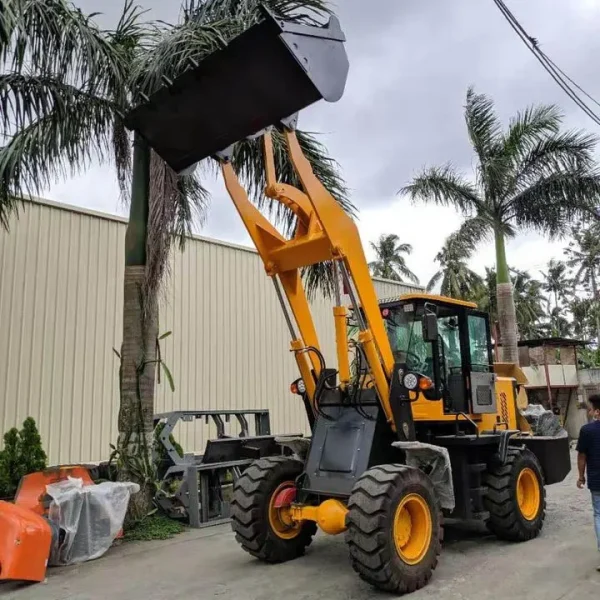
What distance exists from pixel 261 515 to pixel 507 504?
8.83 feet

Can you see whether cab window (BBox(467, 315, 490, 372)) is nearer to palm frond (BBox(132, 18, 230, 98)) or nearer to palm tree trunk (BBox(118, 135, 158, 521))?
palm tree trunk (BBox(118, 135, 158, 521))

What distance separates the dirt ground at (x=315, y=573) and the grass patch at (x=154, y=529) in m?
0.24

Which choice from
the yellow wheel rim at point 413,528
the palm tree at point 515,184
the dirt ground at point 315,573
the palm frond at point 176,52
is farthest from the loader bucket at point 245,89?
the palm tree at point 515,184

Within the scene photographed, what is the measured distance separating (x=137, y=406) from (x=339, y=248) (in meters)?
4.03

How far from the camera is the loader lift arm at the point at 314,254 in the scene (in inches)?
222

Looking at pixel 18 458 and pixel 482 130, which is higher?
pixel 482 130

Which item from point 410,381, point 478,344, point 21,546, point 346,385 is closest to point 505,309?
point 478,344

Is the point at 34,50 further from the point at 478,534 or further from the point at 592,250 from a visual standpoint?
the point at 592,250

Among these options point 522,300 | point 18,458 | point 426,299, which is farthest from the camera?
point 522,300

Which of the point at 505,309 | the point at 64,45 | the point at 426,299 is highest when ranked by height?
the point at 64,45

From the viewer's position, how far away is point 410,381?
5.71 meters

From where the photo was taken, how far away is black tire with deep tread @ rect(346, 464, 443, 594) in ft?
15.7

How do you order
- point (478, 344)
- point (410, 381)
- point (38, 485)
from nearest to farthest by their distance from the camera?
1. point (410, 381)
2. point (478, 344)
3. point (38, 485)

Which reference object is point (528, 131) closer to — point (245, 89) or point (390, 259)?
point (245, 89)
